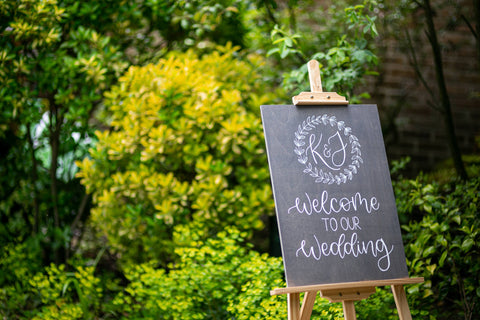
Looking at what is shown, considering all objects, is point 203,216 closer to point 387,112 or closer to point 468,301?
point 468,301

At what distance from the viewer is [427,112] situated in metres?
4.57

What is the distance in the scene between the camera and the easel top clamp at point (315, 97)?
2.12 meters

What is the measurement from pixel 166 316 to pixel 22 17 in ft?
7.59

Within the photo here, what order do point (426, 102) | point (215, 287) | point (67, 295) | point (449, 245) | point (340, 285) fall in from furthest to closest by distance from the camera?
point (426, 102), point (67, 295), point (215, 287), point (449, 245), point (340, 285)

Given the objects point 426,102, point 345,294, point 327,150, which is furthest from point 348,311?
point 426,102

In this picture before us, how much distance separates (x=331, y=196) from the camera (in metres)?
2.03

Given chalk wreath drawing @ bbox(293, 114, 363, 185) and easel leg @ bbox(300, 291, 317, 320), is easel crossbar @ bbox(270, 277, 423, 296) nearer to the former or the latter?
easel leg @ bbox(300, 291, 317, 320)

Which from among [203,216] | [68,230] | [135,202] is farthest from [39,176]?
[203,216]

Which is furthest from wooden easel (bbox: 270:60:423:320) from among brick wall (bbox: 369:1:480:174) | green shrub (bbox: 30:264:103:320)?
brick wall (bbox: 369:1:480:174)

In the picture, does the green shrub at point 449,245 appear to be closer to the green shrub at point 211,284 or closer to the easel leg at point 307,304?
the easel leg at point 307,304

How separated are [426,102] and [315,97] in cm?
283

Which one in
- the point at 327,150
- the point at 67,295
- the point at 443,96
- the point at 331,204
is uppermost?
the point at 443,96

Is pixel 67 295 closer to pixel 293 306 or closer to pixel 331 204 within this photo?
pixel 293 306

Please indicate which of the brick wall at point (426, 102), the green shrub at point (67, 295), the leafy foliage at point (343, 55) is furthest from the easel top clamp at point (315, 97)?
the brick wall at point (426, 102)
